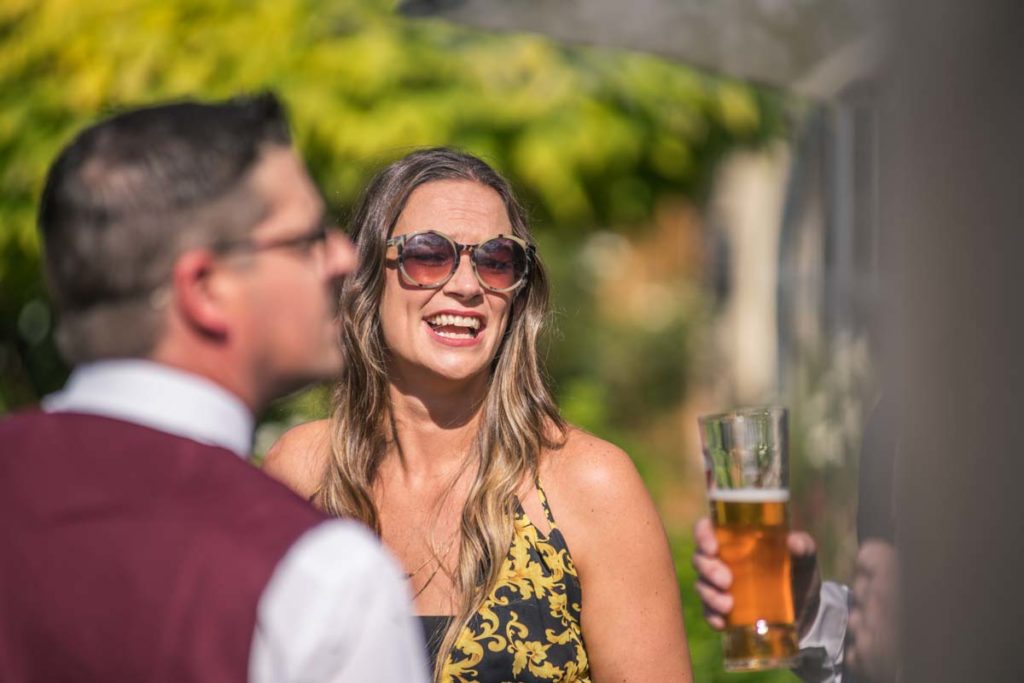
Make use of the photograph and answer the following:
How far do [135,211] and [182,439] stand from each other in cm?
27

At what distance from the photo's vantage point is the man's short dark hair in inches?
58.6

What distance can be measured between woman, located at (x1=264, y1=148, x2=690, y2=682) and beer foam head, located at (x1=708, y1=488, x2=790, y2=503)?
0.25 m

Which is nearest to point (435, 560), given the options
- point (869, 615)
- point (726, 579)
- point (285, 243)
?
point (726, 579)

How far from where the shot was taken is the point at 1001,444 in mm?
1292

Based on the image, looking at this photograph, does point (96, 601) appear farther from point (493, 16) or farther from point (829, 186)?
point (829, 186)

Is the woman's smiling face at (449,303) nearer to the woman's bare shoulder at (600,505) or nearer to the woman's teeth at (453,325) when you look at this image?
the woman's teeth at (453,325)

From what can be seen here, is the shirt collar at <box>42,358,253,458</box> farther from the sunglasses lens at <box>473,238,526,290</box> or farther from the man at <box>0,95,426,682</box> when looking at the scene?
the sunglasses lens at <box>473,238,526,290</box>

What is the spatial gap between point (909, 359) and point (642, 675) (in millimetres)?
1459

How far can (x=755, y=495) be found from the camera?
2.44 m

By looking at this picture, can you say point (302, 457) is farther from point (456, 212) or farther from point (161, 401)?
point (161, 401)

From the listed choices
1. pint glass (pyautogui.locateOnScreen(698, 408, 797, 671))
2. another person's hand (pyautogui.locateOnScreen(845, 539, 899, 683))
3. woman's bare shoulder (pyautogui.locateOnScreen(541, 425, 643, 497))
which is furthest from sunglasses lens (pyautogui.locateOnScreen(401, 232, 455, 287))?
another person's hand (pyautogui.locateOnScreen(845, 539, 899, 683))

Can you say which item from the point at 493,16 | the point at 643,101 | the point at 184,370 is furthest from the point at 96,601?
the point at 643,101

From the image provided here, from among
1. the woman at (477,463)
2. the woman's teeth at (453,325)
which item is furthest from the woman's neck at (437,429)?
the woman's teeth at (453,325)

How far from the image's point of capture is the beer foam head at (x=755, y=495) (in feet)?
7.99
